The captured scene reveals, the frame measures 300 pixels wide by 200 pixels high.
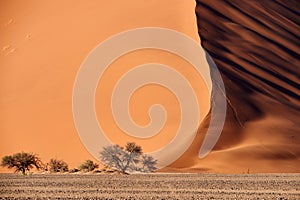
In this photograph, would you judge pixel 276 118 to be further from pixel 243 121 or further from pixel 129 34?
pixel 129 34

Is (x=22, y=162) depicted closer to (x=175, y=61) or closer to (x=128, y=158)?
(x=128, y=158)

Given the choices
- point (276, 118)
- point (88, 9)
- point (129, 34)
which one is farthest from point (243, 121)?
point (88, 9)

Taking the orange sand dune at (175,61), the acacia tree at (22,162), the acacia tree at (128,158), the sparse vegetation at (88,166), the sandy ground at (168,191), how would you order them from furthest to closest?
the orange sand dune at (175,61) → the acacia tree at (22,162) → the sparse vegetation at (88,166) → the acacia tree at (128,158) → the sandy ground at (168,191)

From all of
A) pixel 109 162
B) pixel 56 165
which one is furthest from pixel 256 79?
pixel 56 165

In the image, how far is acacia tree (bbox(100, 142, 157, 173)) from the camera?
131 ft

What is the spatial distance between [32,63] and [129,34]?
7.14 metres

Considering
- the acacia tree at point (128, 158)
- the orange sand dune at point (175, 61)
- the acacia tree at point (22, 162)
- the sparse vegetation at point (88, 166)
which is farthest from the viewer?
the orange sand dune at point (175, 61)

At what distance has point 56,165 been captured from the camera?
136ft

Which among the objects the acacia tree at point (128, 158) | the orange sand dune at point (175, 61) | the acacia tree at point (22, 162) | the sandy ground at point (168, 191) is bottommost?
the sandy ground at point (168, 191)

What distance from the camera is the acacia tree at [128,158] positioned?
3984 cm

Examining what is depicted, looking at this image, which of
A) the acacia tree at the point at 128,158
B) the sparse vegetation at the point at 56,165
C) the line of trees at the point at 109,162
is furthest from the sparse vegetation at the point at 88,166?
the sparse vegetation at the point at 56,165

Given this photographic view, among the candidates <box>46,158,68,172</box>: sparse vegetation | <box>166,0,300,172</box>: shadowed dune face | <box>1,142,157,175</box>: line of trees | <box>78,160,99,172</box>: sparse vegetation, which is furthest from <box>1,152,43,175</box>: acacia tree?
<box>166,0,300,172</box>: shadowed dune face

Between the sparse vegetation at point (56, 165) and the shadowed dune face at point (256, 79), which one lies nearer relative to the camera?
the shadowed dune face at point (256, 79)

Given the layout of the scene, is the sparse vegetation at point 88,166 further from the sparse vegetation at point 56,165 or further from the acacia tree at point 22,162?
the acacia tree at point 22,162
